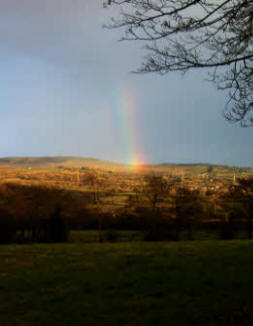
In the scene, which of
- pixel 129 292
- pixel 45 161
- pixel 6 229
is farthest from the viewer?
pixel 45 161

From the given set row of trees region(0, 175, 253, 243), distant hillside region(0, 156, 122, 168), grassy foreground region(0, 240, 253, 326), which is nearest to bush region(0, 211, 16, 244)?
row of trees region(0, 175, 253, 243)

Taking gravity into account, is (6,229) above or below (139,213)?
below

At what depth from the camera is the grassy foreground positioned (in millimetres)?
5391

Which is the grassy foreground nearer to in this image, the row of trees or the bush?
the bush

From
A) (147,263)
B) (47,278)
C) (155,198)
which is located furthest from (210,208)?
(47,278)

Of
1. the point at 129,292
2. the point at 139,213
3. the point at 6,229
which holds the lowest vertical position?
the point at 6,229

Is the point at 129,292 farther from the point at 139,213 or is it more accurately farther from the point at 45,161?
the point at 45,161

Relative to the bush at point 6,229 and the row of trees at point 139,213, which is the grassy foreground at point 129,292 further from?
the row of trees at point 139,213

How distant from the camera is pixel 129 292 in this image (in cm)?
703

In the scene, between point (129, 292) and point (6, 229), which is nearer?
point (129, 292)

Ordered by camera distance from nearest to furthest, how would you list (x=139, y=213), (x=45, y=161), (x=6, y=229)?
(x=6, y=229)
(x=139, y=213)
(x=45, y=161)

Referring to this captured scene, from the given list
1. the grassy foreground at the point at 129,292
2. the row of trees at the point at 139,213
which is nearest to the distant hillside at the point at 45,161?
the row of trees at the point at 139,213

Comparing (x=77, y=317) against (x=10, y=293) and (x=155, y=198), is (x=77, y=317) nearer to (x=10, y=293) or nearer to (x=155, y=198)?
(x=10, y=293)

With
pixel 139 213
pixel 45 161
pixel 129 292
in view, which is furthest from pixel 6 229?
pixel 45 161
